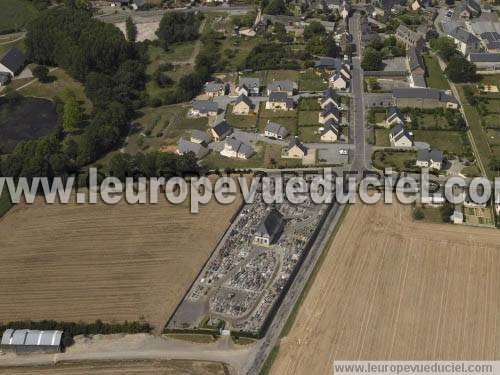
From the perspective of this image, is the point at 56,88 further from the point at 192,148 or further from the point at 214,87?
the point at 192,148

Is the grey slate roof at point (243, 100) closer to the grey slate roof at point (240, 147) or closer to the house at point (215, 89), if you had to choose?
the house at point (215, 89)

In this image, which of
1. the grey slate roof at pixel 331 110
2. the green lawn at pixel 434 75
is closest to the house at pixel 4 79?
the grey slate roof at pixel 331 110

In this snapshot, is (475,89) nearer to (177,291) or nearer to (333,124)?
(333,124)

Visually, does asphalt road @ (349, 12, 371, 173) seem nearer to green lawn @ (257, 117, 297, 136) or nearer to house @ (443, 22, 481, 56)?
green lawn @ (257, 117, 297, 136)

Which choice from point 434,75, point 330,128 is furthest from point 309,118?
point 434,75

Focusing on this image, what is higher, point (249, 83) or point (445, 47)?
point (445, 47)

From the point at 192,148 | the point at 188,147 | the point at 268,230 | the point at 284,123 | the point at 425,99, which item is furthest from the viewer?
the point at 425,99
